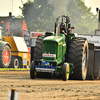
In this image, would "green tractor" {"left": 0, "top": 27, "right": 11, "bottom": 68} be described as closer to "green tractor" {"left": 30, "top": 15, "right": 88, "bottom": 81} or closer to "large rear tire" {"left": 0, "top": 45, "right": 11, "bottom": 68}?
"large rear tire" {"left": 0, "top": 45, "right": 11, "bottom": 68}

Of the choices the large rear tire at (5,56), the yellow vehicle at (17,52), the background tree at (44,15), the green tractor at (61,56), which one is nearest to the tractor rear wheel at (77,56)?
the green tractor at (61,56)

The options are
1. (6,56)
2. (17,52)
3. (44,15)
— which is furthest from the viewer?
(44,15)

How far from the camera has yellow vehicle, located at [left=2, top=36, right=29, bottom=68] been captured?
87.8ft

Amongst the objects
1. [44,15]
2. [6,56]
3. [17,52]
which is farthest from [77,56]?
[44,15]

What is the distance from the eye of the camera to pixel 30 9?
70.6 m

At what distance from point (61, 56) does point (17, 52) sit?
14.6m

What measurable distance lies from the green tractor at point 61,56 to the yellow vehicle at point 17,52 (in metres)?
12.8

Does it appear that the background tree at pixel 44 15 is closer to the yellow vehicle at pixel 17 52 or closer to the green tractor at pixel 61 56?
the yellow vehicle at pixel 17 52

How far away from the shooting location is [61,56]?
1288cm

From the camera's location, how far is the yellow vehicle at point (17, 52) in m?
26.8

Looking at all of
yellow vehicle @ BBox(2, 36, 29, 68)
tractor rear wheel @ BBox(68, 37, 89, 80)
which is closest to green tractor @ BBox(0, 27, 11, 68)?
yellow vehicle @ BBox(2, 36, 29, 68)

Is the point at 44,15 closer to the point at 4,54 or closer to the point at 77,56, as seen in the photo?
the point at 4,54

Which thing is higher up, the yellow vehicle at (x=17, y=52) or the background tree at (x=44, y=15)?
the background tree at (x=44, y=15)

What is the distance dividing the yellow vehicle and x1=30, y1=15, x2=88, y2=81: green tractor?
12.8 m
